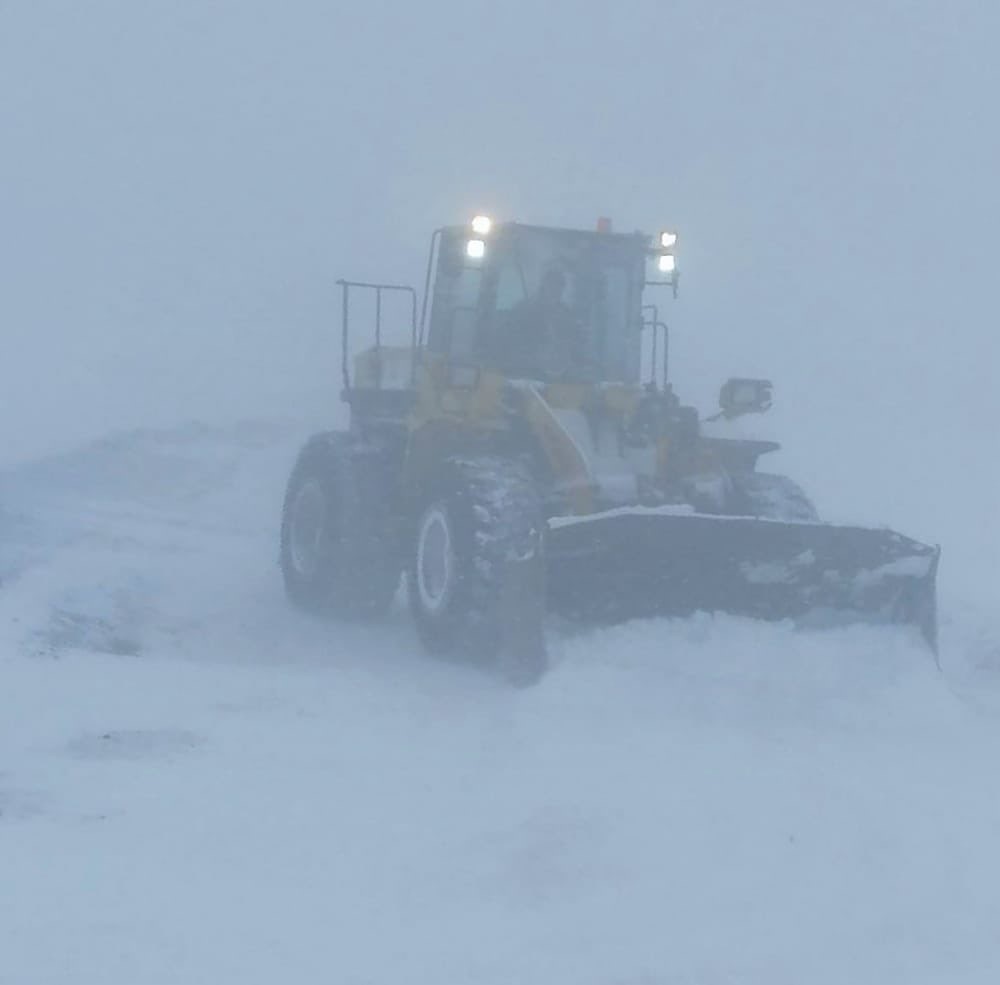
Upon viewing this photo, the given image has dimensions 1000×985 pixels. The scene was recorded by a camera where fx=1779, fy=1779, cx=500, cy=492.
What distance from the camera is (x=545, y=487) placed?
9.64 m

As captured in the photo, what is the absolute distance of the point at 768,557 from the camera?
8820 mm

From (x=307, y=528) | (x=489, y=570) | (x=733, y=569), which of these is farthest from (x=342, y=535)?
(x=733, y=569)

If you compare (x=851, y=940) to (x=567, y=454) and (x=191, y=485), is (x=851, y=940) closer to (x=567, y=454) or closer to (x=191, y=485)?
(x=567, y=454)

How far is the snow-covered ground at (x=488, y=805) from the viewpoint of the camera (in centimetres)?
495

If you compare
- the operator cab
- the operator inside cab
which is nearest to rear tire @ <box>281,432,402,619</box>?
the operator cab

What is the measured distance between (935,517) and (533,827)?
13.8 m

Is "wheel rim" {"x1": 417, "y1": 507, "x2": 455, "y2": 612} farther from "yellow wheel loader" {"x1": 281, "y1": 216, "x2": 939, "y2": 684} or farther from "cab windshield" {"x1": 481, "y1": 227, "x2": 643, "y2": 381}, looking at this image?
"cab windshield" {"x1": 481, "y1": 227, "x2": 643, "y2": 381}

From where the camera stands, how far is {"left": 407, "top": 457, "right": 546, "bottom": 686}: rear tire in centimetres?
862

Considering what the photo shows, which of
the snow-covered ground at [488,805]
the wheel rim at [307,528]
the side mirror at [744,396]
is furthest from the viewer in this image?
the wheel rim at [307,528]

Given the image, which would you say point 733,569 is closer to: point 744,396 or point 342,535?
point 744,396

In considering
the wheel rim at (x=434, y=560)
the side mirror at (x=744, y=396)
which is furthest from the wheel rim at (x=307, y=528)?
the side mirror at (x=744, y=396)

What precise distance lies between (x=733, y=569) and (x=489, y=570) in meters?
1.21

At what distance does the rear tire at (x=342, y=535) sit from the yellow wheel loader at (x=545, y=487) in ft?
0.05

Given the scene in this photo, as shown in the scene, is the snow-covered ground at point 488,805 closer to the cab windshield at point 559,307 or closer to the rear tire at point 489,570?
the rear tire at point 489,570
